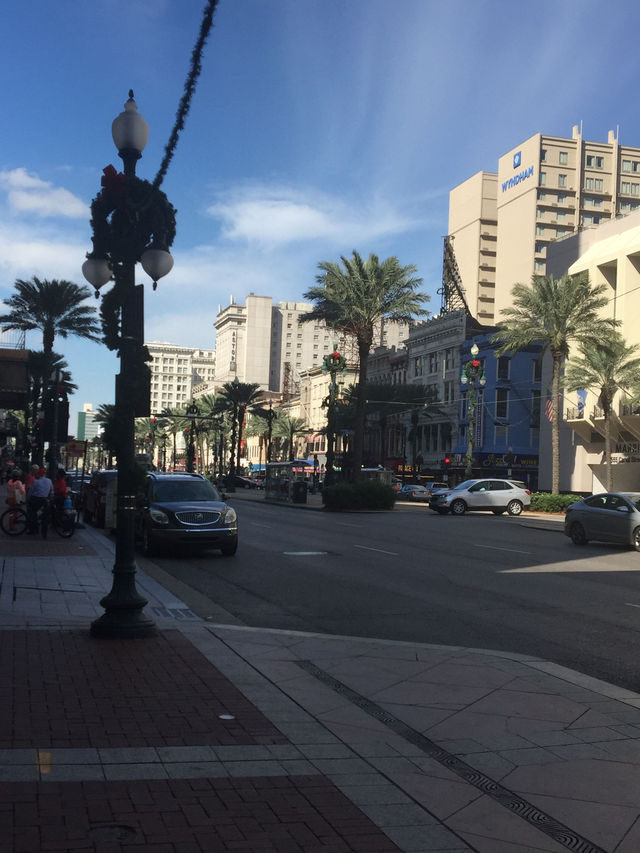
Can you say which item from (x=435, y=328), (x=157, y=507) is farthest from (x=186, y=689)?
(x=435, y=328)

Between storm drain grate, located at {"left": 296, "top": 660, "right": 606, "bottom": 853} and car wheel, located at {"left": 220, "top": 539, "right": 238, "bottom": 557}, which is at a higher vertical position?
storm drain grate, located at {"left": 296, "top": 660, "right": 606, "bottom": 853}

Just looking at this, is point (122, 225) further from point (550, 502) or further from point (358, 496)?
point (550, 502)

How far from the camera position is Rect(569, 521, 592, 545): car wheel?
75.3ft

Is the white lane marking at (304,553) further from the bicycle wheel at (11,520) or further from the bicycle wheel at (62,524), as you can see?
the bicycle wheel at (11,520)

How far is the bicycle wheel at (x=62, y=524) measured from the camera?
66.8 ft

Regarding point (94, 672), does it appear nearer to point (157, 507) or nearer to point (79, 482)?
point (157, 507)

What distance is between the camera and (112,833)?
3.96 m

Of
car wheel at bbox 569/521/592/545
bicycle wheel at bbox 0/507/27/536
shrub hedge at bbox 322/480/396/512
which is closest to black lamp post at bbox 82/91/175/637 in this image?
bicycle wheel at bbox 0/507/27/536

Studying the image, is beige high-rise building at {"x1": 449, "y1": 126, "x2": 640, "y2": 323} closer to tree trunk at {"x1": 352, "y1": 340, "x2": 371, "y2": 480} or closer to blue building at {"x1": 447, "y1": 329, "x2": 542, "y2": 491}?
blue building at {"x1": 447, "y1": 329, "x2": 542, "y2": 491}

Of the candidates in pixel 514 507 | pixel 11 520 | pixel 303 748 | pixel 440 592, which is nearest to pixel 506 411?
pixel 514 507

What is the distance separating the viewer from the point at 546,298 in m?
44.5

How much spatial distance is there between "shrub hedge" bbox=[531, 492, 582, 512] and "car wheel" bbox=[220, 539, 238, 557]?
87.9 ft

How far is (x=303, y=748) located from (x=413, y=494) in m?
60.5

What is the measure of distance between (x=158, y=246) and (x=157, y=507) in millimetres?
9220
